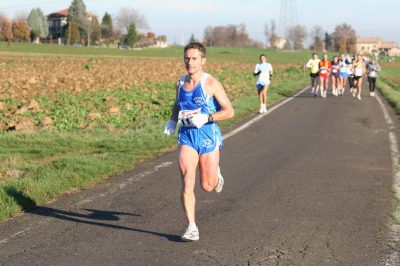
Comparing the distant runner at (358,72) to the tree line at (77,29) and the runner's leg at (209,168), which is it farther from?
the tree line at (77,29)

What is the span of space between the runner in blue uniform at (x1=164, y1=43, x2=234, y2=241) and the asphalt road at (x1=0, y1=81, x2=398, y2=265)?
1.79 ft

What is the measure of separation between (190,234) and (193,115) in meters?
1.09

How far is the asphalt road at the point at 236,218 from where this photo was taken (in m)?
5.84

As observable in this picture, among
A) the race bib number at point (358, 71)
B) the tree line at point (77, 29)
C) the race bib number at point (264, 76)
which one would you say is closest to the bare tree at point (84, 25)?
the tree line at point (77, 29)

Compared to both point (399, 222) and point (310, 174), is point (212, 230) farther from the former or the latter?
point (310, 174)

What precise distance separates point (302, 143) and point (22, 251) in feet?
27.5

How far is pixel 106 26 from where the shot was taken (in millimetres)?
164000

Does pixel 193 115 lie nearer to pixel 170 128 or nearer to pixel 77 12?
pixel 170 128

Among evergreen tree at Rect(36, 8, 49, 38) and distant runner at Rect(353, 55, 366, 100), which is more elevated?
evergreen tree at Rect(36, 8, 49, 38)

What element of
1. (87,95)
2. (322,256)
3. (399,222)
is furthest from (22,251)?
(87,95)

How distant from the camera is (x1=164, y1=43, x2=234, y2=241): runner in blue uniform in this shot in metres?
6.25

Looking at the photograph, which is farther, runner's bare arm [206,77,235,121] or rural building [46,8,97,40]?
rural building [46,8,97,40]

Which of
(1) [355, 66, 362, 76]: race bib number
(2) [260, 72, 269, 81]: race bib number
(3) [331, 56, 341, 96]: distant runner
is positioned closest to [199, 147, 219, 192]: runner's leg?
(2) [260, 72, 269, 81]: race bib number

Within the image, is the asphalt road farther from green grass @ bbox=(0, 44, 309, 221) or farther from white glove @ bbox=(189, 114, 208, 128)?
white glove @ bbox=(189, 114, 208, 128)
